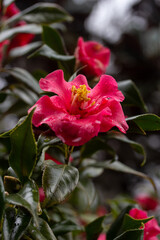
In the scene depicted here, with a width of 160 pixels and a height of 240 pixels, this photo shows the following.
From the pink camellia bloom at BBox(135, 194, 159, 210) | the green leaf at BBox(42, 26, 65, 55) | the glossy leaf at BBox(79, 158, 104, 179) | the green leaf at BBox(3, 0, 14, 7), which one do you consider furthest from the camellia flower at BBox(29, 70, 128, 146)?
the pink camellia bloom at BBox(135, 194, 159, 210)

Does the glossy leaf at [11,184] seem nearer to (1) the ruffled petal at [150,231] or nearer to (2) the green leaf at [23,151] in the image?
(2) the green leaf at [23,151]

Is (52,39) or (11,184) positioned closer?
(11,184)

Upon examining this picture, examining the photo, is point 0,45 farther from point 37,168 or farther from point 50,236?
point 50,236

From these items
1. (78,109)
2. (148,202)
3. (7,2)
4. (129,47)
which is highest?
(7,2)

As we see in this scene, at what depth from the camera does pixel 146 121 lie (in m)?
0.60

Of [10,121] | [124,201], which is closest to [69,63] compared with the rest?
[124,201]

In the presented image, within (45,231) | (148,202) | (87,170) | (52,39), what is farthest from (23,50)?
(148,202)

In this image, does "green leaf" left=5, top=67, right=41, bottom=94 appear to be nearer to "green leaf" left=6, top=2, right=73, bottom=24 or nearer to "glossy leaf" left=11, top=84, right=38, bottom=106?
"glossy leaf" left=11, top=84, right=38, bottom=106

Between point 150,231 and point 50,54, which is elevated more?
point 50,54

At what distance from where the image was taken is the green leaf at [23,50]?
3.20 feet

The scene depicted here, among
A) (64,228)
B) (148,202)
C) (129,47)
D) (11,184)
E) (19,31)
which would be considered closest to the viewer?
(11,184)

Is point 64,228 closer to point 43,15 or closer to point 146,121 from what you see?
point 146,121

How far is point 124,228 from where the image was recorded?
62cm

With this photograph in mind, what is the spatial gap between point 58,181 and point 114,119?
0.15 m
